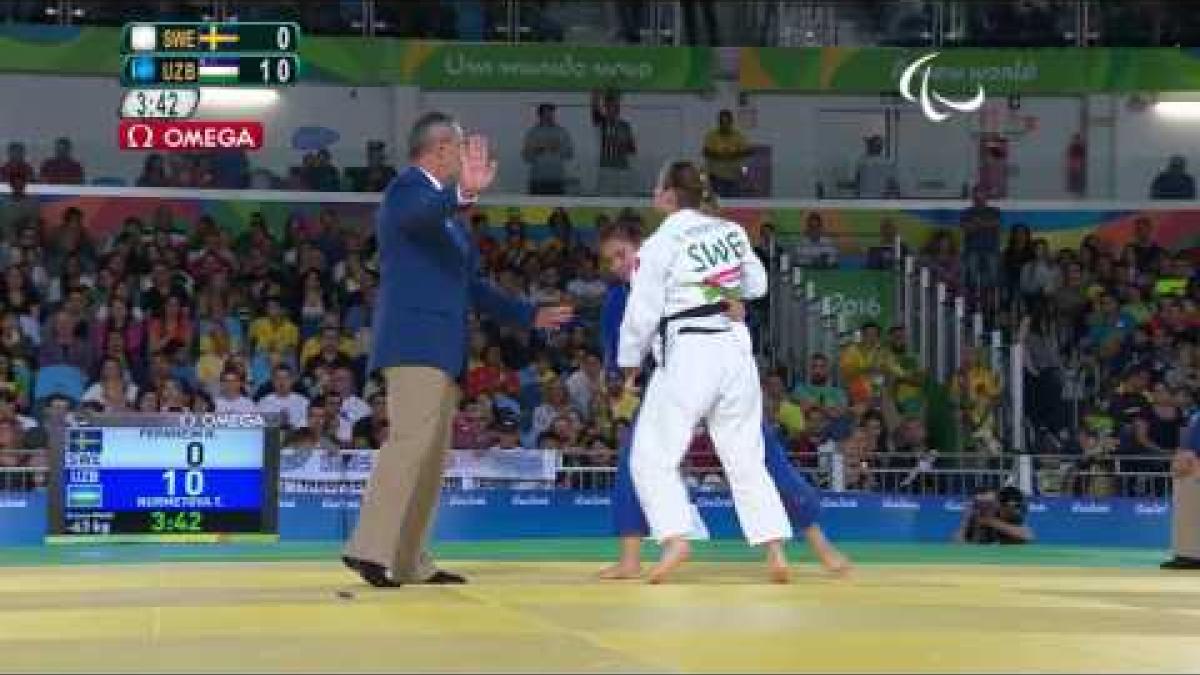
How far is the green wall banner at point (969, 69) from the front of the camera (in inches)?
1305

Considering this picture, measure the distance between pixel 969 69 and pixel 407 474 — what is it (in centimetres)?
2232

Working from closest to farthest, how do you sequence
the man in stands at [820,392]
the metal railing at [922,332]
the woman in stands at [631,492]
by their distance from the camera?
the woman in stands at [631,492] → the man in stands at [820,392] → the metal railing at [922,332]

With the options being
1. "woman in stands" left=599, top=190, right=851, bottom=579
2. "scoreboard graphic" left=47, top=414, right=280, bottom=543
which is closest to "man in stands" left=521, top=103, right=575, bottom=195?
"scoreboard graphic" left=47, top=414, right=280, bottom=543

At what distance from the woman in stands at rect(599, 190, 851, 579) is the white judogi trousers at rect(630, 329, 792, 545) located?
55 centimetres

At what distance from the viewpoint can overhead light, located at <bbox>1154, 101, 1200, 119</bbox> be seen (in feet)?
113

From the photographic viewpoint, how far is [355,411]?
25641 mm

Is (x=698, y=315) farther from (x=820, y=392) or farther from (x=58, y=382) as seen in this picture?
(x=58, y=382)

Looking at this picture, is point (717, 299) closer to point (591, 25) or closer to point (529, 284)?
point (529, 284)

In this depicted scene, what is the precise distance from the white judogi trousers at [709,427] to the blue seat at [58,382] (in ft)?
50.1

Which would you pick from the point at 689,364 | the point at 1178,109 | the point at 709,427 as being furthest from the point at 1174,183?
the point at 689,364

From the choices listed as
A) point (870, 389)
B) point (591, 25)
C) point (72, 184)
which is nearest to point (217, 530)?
point (870, 389)

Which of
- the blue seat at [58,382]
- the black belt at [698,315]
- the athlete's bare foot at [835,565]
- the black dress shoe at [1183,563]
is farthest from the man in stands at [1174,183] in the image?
the black belt at [698,315]

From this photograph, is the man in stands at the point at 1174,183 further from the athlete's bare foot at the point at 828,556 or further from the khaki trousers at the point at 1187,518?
the athlete's bare foot at the point at 828,556

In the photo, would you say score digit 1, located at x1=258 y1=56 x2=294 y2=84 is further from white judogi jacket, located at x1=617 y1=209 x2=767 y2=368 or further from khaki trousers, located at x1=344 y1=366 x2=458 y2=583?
khaki trousers, located at x1=344 y1=366 x2=458 y2=583
